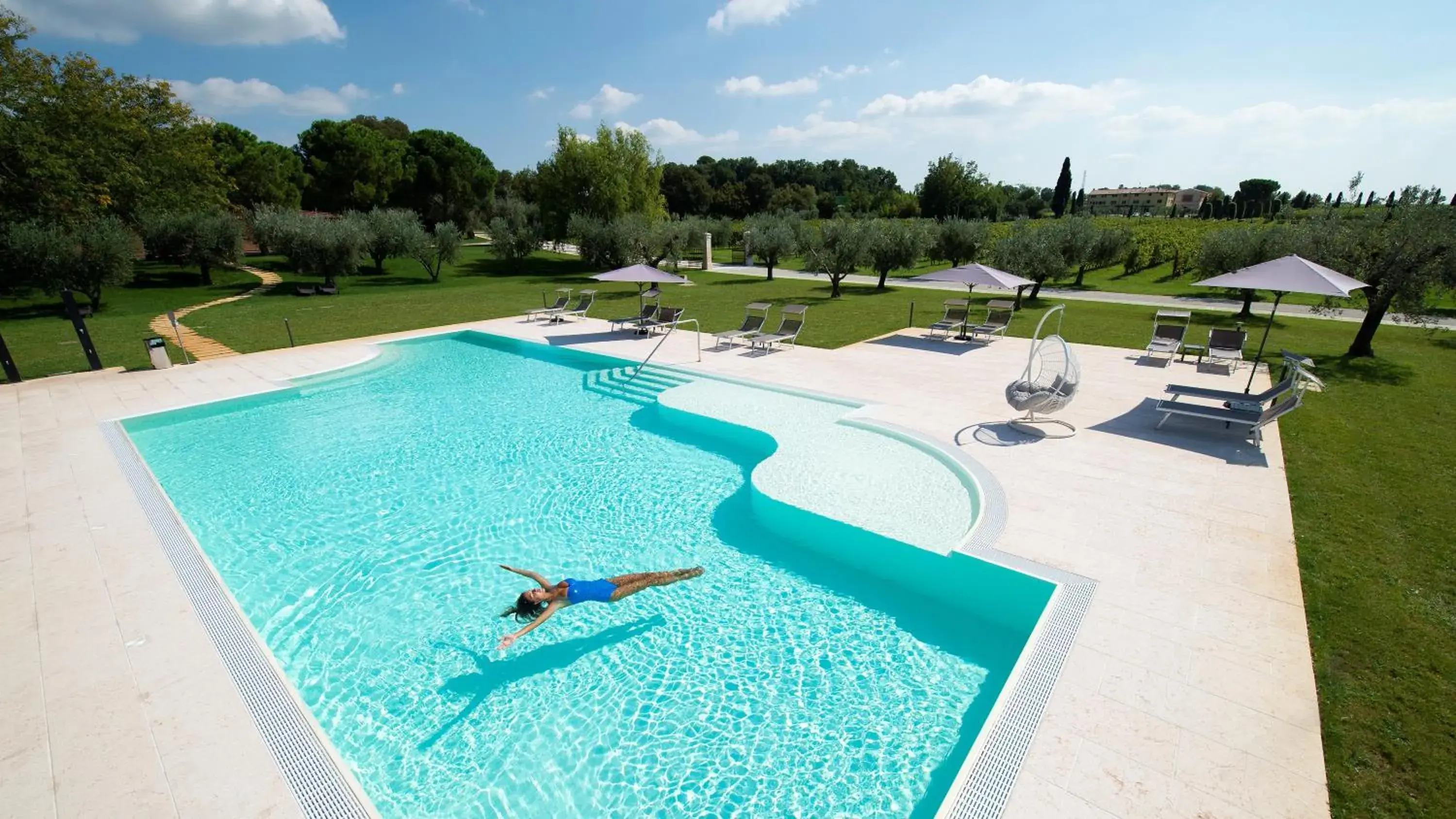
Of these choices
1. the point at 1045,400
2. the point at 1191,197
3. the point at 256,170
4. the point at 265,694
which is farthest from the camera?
the point at 1191,197

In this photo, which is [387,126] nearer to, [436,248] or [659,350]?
[436,248]

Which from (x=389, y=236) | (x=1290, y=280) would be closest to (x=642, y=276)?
(x=1290, y=280)

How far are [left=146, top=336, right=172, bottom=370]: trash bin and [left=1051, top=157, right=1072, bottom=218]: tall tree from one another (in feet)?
294

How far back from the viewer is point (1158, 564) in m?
5.57

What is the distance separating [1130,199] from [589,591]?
518 ft

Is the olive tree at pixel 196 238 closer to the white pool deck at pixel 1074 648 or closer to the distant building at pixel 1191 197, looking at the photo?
the white pool deck at pixel 1074 648

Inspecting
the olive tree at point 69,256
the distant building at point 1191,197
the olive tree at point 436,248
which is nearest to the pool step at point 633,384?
the olive tree at point 69,256

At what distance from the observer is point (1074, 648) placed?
4488mm

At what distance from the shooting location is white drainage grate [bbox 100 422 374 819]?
3514mm

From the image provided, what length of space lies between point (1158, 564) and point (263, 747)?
766 centimetres

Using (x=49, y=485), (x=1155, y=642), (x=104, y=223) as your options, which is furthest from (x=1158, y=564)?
(x=104, y=223)

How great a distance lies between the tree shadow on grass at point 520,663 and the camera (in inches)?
193

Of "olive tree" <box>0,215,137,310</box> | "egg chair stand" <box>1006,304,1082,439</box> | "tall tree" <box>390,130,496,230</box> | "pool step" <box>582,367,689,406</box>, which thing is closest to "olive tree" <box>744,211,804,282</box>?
"pool step" <box>582,367,689,406</box>

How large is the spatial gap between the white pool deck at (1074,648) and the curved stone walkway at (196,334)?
5.92 metres
